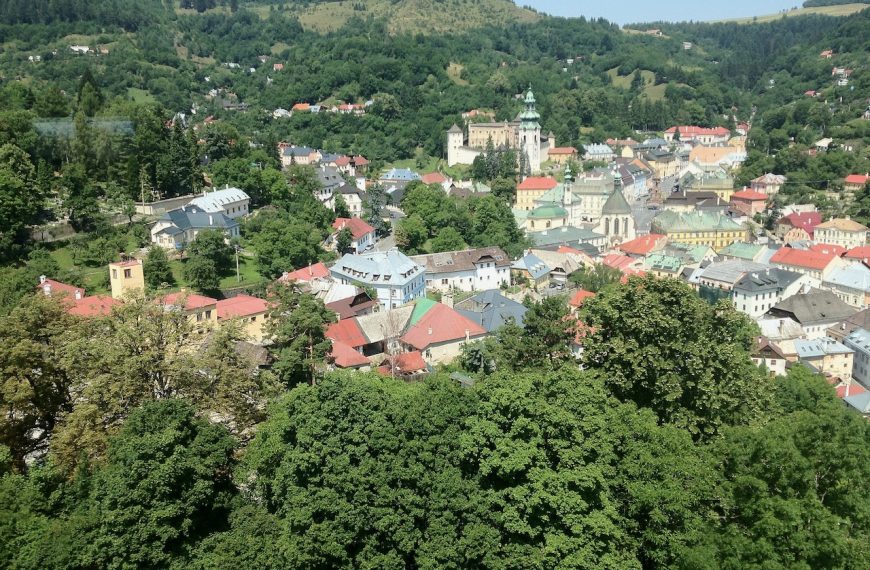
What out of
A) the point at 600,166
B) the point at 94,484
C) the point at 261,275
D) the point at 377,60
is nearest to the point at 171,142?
the point at 261,275

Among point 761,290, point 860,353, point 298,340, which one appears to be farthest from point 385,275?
point 860,353

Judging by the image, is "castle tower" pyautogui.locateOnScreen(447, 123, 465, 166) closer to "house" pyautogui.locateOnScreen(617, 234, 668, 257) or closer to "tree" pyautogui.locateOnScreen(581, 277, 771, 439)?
"house" pyautogui.locateOnScreen(617, 234, 668, 257)

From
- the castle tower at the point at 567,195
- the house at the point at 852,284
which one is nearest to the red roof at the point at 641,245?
the castle tower at the point at 567,195

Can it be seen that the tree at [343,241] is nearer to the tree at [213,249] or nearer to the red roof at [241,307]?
the tree at [213,249]

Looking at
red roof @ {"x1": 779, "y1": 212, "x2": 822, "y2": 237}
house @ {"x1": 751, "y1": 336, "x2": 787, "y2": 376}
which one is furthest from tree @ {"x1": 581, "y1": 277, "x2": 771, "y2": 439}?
red roof @ {"x1": 779, "y1": 212, "x2": 822, "y2": 237}

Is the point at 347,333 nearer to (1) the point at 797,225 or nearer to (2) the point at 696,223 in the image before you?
(2) the point at 696,223

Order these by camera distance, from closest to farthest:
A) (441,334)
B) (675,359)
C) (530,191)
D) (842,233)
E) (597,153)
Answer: (675,359)
(441,334)
(842,233)
(530,191)
(597,153)
